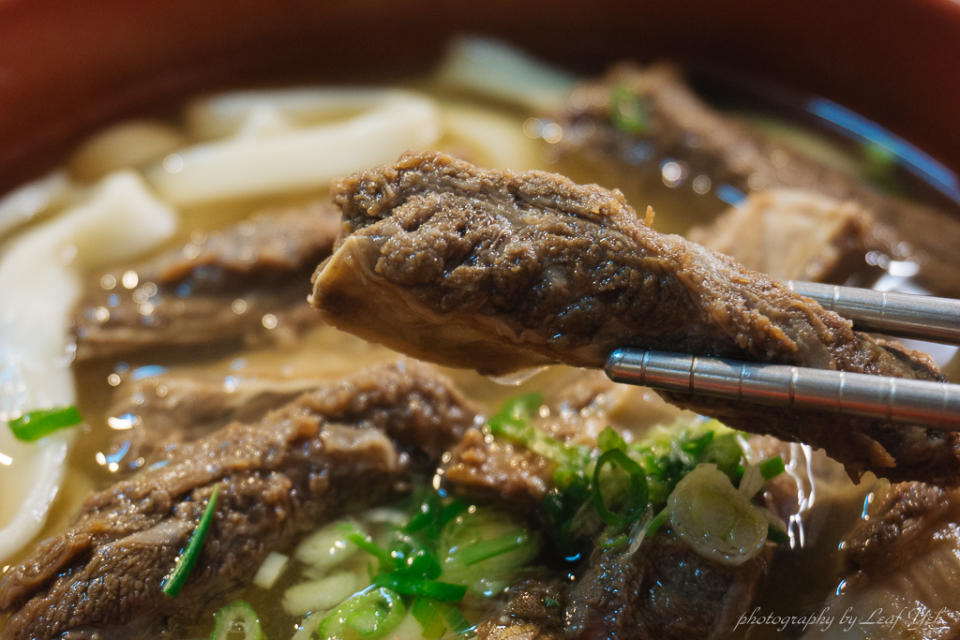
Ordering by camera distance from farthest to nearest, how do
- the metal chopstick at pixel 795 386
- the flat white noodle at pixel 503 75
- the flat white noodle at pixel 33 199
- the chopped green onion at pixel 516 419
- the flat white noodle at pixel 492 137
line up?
the flat white noodle at pixel 503 75
the flat white noodle at pixel 492 137
the flat white noodle at pixel 33 199
the chopped green onion at pixel 516 419
the metal chopstick at pixel 795 386

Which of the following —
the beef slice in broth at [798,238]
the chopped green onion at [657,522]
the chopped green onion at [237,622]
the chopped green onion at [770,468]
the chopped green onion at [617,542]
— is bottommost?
the chopped green onion at [237,622]

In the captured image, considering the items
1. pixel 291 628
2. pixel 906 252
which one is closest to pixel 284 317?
pixel 291 628

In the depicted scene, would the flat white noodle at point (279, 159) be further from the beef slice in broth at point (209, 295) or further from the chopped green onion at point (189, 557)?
the chopped green onion at point (189, 557)

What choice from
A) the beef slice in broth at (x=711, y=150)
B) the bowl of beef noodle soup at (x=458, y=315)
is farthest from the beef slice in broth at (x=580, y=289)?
the beef slice in broth at (x=711, y=150)

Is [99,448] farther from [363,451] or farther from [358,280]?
[358,280]

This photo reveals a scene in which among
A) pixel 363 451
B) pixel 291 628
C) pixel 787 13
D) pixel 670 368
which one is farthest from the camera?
pixel 787 13

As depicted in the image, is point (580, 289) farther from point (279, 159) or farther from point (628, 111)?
point (279, 159)

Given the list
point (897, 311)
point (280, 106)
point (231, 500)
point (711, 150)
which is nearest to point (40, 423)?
point (231, 500)
